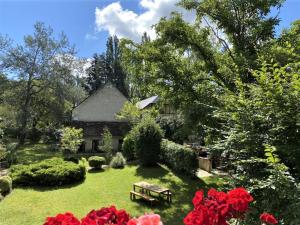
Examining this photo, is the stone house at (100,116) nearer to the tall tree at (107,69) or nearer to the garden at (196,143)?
the garden at (196,143)

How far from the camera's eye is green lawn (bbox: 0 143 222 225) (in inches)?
414

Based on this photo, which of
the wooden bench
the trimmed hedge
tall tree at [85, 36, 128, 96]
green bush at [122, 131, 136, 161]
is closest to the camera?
the wooden bench

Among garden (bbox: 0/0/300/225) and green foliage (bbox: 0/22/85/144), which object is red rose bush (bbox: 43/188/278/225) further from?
green foliage (bbox: 0/22/85/144)

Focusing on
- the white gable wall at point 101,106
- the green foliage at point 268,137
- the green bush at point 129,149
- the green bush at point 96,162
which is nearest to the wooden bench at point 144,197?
the green bush at point 96,162

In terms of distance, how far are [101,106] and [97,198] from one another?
65.0 feet

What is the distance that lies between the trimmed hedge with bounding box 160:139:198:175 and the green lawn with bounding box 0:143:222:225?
602 millimetres

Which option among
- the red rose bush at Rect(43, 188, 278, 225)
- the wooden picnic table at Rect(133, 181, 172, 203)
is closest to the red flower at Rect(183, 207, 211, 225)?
the red rose bush at Rect(43, 188, 278, 225)

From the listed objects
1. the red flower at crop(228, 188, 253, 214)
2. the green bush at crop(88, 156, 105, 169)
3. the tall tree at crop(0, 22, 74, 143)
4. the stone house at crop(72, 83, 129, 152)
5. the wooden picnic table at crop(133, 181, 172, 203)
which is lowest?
the wooden picnic table at crop(133, 181, 172, 203)

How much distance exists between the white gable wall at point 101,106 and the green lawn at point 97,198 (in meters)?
14.5

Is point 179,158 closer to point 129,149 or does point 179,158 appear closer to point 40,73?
point 129,149

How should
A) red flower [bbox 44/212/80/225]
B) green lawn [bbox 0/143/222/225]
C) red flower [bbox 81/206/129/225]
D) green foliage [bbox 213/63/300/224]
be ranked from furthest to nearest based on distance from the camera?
1. green lawn [bbox 0/143/222/225]
2. green foliage [bbox 213/63/300/224]
3. red flower [bbox 81/206/129/225]
4. red flower [bbox 44/212/80/225]

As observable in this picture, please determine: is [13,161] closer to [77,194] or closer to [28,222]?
[77,194]

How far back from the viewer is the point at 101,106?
3142 cm

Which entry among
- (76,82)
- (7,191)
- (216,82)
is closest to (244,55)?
(216,82)
